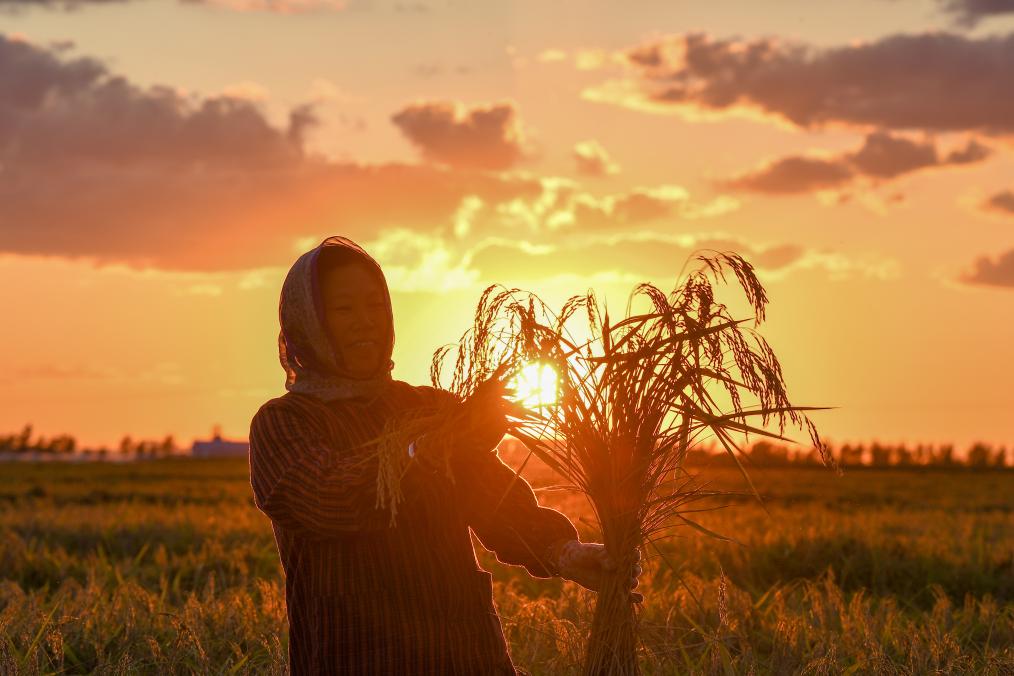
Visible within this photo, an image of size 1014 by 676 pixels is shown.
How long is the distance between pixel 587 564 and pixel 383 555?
69cm

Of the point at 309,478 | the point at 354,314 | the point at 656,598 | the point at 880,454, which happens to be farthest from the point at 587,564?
the point at 880,454

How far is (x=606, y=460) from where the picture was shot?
360 centimetres

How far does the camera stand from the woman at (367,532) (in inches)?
152

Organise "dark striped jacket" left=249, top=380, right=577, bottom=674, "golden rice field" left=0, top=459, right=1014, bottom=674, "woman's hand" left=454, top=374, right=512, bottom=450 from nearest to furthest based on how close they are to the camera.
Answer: "woman's hand" left=454, top=374, right=512, bottom=450, "dark striped jacket" left=249, top=380, right=577, bottom=674, "golden rice field" left=0, top=459, right=1014, bottom=674

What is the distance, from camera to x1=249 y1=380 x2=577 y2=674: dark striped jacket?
12.5ft

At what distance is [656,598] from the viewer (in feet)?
24.5

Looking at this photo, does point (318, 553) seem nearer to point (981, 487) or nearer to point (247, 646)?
point (247, 646)

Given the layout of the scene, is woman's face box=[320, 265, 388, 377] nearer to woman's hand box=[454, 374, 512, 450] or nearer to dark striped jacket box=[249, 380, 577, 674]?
dark striped jacket box=[249, 380, 577, 674]

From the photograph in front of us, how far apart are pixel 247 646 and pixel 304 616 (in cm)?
275

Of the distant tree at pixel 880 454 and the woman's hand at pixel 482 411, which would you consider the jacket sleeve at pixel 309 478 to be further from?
the distant tree at pixel 880 454

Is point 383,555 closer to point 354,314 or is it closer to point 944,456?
point 354,314

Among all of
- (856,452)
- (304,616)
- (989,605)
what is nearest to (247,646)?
(304,616)

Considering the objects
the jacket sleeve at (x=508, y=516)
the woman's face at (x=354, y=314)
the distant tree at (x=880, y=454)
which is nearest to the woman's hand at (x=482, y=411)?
the jacket sleeve at (x=508, y=516)

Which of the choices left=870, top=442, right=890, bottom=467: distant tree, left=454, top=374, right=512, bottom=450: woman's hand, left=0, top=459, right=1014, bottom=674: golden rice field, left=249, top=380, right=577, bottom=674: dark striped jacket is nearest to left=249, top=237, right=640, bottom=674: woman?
left=249, top=380, right=577, bottom=674: dark striped jacket
